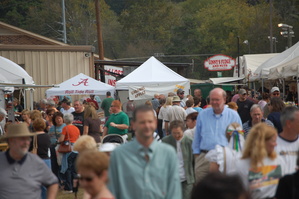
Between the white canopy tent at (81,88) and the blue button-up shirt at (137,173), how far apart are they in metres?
17.4

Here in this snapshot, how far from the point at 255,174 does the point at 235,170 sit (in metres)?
0.35

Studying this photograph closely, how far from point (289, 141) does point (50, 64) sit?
24913 mm

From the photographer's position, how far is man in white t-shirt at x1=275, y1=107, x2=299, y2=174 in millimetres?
5954

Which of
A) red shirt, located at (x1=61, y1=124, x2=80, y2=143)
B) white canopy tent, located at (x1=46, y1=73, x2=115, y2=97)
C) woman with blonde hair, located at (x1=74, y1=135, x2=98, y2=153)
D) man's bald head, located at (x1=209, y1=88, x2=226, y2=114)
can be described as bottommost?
red shirt, located at (x1=61, y1=124, x2=80, y2=143)

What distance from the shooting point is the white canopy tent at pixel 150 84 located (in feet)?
69.4

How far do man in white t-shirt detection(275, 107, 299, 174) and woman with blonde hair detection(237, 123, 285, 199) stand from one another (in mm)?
276

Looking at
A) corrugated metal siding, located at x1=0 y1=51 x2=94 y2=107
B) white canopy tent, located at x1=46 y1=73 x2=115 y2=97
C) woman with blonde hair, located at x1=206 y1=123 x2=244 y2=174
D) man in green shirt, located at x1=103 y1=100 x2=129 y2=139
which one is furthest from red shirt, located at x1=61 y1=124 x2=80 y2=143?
corrugated metal siding, located at x1=0 y1=51 x2=94 y2=107

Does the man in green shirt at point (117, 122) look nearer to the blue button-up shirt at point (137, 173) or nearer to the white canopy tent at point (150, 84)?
the blue button-up shirt at point (137, 173)

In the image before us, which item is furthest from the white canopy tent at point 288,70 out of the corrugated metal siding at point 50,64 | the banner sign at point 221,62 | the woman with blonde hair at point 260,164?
the banner sign at point 221,62

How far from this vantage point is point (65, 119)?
12.2m

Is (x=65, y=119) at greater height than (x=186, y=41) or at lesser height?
lesser

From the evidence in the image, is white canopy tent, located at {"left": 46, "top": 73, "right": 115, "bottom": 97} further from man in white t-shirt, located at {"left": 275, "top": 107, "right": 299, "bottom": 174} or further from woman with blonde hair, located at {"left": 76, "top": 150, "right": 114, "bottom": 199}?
woman with blonde hair, located at {"left": 76, "top": 150, "right": 114, "bottom": 199}

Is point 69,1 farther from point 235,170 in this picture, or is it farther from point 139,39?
point 235,170

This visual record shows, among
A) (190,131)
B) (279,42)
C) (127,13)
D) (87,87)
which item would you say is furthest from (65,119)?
(127,13)
